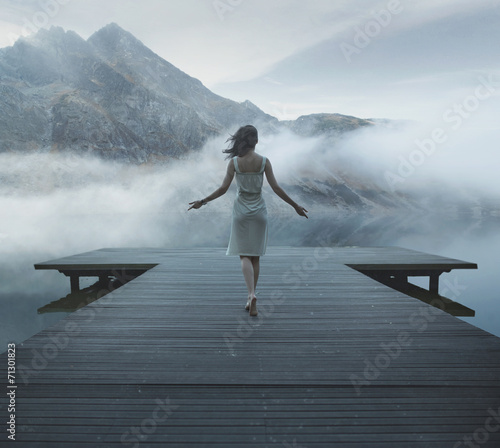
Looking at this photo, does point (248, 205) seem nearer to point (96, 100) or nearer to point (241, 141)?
point (241, 141)

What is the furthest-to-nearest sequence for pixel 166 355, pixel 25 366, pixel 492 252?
pixel 492 252
pixel 166 355
pixel 25 366

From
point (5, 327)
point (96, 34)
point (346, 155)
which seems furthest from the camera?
point (346, 155)

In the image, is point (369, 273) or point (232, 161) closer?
point (232, 161)

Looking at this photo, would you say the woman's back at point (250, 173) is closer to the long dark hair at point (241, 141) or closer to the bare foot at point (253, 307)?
the long dark hair at point (241, 141)

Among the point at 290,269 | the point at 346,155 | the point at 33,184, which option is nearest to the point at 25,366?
the point at 290,269

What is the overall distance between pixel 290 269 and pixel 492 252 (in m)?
27.4

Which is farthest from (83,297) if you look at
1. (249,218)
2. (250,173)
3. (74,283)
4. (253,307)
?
(250,173)

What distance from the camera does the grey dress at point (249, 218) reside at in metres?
4.51

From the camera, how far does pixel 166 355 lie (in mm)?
3502

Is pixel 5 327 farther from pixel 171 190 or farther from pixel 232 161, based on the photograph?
pixel 171 190

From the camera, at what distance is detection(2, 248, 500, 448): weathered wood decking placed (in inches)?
94.8

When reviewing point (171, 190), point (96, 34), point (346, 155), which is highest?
point (96, 34)

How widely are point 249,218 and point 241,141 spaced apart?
0.88 metres

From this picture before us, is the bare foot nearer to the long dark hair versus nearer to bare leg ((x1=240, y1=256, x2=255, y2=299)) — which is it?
bare leg ((x1=240, y1=256, x2=255, y2=299))
